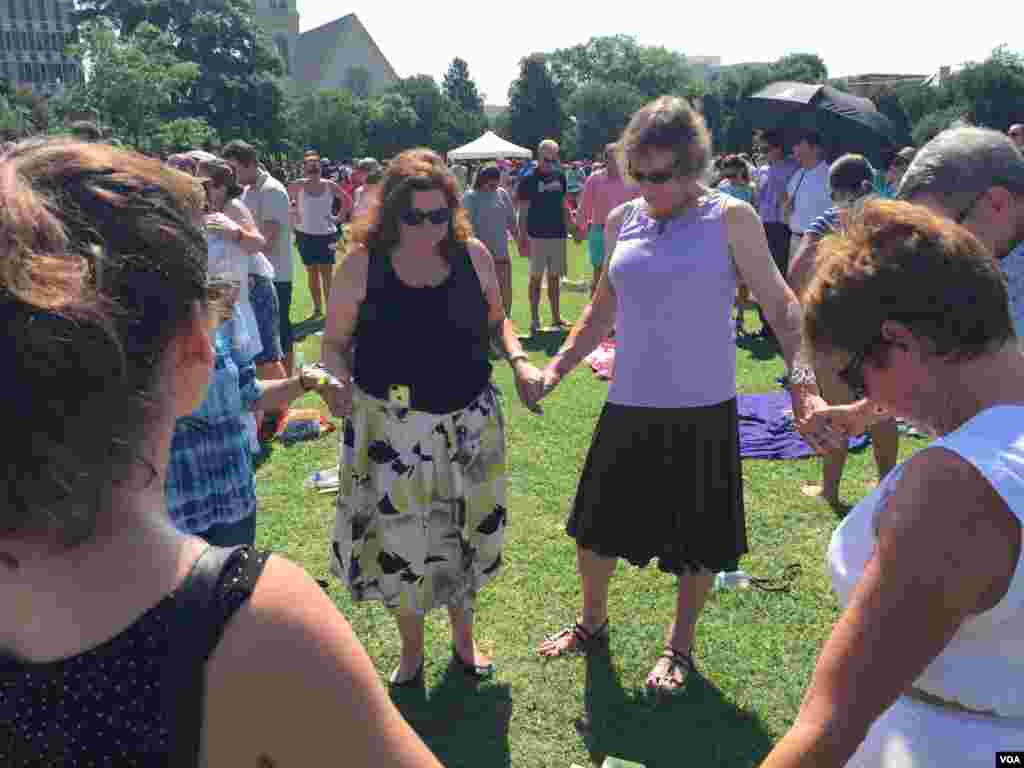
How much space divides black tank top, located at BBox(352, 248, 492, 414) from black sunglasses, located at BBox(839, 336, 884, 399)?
73.1 inches

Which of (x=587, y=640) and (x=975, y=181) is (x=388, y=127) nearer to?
(x=587, y=640)

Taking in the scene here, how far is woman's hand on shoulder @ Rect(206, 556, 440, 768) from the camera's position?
3.08 ft

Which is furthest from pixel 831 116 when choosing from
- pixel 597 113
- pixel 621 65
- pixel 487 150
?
pixel 621 65

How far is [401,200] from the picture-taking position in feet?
10.4

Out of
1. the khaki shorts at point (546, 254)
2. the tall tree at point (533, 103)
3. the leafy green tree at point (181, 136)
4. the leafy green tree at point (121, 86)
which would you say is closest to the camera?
the khaki shorts at point (546, 254)

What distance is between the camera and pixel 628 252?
3223 mm

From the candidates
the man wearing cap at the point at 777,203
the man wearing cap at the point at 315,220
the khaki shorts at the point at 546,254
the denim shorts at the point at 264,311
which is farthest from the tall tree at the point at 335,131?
the denim shorts at the point at 264,311

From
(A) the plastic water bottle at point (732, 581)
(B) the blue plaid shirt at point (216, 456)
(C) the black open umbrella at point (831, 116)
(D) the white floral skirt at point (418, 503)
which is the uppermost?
(C) the black open umbrella at point (831, 116)

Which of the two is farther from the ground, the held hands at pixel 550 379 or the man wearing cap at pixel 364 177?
the man wearing cap at pixel 364 177

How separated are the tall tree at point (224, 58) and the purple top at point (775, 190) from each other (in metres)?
40.8

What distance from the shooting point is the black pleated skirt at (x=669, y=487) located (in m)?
3.24

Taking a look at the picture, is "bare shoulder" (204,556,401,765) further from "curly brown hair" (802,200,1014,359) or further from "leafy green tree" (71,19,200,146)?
"leafy green tree" (71,19,200,146)

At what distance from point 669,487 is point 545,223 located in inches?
288

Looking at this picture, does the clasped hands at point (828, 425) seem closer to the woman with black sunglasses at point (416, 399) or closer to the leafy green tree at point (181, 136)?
the woman with black sunglasses at point (416, 399)
